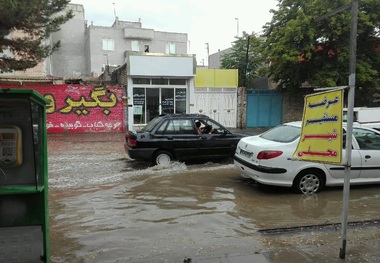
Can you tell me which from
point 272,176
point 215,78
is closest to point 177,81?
point 215,78

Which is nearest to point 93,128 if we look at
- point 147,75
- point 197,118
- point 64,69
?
point 147,75

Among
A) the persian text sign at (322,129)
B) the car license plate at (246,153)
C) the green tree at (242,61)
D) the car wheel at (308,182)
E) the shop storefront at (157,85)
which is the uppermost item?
the green tree at (242,61)

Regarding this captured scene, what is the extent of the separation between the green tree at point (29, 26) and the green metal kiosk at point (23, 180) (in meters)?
6.97

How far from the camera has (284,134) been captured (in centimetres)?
726

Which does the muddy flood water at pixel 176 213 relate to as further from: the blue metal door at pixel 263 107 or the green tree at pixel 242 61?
the green tree at pixel 242 61

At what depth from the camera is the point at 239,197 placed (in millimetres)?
6699

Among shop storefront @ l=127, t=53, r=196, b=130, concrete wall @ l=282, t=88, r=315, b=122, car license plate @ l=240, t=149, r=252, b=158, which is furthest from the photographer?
concrete wall @ l=282, t=88, r=315, b=122

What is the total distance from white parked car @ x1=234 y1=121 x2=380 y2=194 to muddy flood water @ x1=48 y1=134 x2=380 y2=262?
0.28 m

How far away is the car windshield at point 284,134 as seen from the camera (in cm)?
697

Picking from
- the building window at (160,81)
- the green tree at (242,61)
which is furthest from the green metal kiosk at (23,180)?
the green tree at (242,61)

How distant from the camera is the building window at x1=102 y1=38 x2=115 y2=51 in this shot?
45844mm

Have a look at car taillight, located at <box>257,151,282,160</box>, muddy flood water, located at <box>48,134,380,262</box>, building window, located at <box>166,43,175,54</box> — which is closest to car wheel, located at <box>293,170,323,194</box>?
muddy flood water, located at <box>48,134,380,262</box>

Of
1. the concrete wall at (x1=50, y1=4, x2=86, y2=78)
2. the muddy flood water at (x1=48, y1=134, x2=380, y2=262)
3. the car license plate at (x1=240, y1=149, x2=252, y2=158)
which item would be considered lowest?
the muddy flood water at (x1=48, y1=134, x2=380, y2=262)

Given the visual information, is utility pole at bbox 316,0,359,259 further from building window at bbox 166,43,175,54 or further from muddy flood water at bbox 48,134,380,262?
building window at bbox 166,43,175,54
